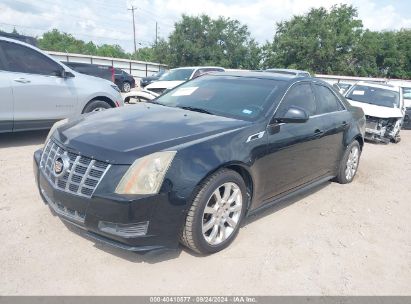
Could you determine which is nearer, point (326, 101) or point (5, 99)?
point (326, 101)

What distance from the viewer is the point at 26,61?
20.6 ft

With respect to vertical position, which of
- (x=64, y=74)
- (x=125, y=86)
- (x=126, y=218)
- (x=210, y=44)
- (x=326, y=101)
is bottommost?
(x=126, y=218)

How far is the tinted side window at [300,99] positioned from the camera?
13.4ft

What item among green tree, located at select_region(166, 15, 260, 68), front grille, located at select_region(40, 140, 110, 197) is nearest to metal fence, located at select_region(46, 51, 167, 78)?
green tree, located at select_region(166, 15, 260, 68)

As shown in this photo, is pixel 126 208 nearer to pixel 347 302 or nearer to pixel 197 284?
pixel 197 284

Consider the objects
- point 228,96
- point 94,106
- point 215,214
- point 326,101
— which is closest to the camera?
point 215,214

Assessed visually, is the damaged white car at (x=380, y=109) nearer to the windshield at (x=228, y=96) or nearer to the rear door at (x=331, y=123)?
the rear door at (x=331, y=123)

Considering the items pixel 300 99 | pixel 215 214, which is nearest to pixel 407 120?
pixel 300 99

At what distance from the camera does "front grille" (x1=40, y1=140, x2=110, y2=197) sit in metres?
2.85

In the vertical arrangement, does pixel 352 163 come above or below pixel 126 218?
below

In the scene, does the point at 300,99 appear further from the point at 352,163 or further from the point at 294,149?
the point at 352,163

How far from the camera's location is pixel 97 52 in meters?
73.0

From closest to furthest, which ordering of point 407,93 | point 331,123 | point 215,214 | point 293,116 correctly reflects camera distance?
1. point 215,214
2. point 293,116
3. point 331,123
4. point 407,93

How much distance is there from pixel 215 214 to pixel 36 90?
4500mm
